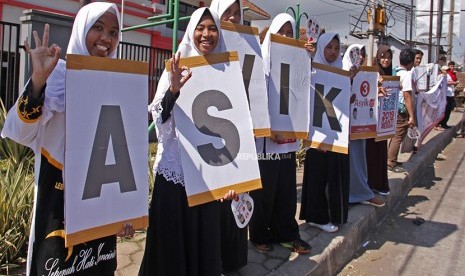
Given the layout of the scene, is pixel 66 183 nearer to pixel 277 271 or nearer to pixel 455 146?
pixel 277 271

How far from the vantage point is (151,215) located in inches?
96.5

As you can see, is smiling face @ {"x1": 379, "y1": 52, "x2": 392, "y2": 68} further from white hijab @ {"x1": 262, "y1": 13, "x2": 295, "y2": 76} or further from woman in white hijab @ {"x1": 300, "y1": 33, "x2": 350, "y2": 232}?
white hijab @ {"x1": 262, "y1": 13, "x2": 295, "y2": 76}

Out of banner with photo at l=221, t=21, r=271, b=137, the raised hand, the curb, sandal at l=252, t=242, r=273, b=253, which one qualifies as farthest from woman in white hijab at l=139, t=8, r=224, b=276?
sandal at l=252, t=242, r=273, b=253

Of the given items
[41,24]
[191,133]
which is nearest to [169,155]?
[191,133]

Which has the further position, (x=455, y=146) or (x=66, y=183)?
(x=455, y=146)

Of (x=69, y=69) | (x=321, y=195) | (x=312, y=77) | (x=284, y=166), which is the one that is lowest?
(x=321, y=195)

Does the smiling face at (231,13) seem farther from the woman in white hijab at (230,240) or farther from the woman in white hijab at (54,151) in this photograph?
the woman in white hijab at (54,151)

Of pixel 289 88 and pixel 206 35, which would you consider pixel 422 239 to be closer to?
pixel 289 88

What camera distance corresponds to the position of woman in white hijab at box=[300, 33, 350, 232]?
12.5 feet

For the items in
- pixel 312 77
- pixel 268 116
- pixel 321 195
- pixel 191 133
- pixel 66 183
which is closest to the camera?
pixel 66 183

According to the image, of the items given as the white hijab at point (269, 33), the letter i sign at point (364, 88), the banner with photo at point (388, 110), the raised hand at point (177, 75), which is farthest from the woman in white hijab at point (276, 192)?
the banner with photo at point (388, 110)

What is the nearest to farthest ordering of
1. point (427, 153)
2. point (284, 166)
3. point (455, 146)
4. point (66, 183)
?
point (66, 183) < point (284, 166) < point (427, 153) < point (455, 146)

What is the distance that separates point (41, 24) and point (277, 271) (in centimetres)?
437

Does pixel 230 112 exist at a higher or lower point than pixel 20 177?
higher
